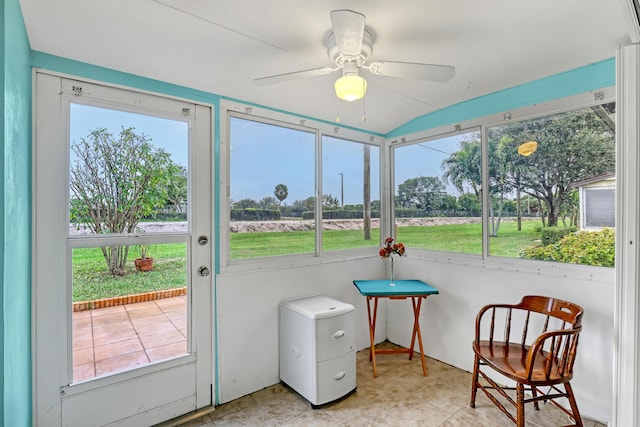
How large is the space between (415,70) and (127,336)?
2293 millimetres

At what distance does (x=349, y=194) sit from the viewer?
3.20m

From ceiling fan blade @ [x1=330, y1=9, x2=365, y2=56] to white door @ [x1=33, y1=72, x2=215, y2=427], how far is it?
4.16ft

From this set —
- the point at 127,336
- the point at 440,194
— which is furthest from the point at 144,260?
the point at 440,194

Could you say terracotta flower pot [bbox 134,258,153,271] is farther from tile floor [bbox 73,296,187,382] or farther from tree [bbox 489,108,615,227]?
tree [bbox 489,108,615,227]

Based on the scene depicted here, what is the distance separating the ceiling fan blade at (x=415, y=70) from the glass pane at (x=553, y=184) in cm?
128

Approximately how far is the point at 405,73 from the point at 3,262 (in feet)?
5.94

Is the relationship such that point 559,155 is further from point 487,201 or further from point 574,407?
point 574,407

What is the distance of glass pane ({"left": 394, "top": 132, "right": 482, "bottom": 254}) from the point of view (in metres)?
2.74

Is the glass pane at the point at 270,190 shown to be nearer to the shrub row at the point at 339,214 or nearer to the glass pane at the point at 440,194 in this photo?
the shrub row at the point at 339,214

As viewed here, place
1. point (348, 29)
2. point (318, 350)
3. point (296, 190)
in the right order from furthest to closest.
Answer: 1. point (296, 190)
2. point (318, 350)
3. point (348, 29)

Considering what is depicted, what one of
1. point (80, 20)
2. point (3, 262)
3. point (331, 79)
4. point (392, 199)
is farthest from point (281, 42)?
point (392, 199)

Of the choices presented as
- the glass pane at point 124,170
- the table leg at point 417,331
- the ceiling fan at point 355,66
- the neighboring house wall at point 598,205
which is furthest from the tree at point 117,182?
the neighboring house wall at point 598,205

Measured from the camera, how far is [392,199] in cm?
342

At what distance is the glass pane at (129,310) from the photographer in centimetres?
185
